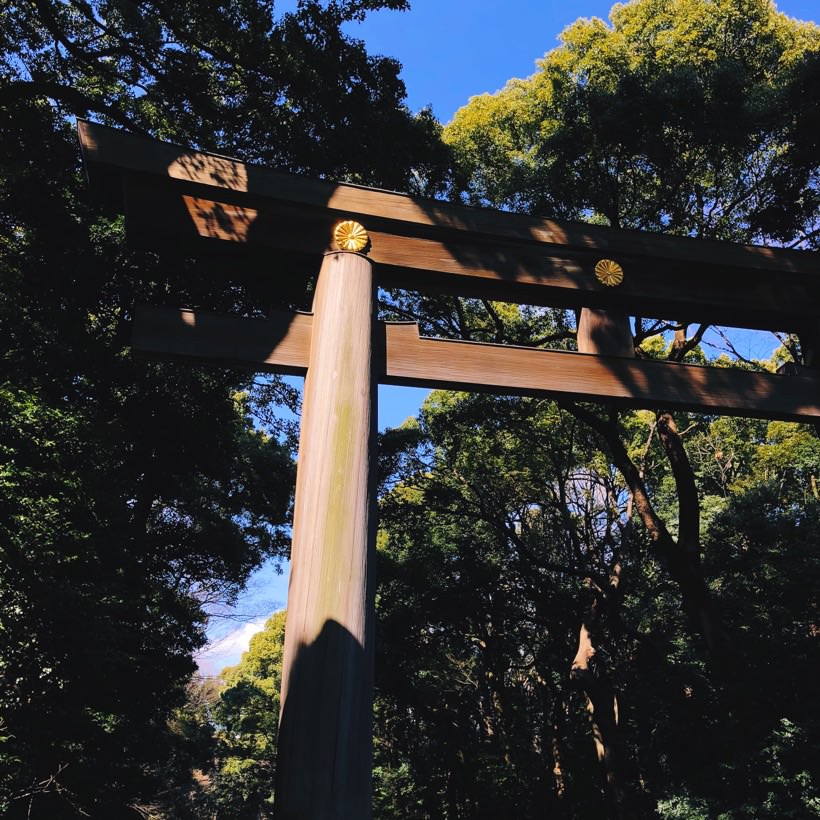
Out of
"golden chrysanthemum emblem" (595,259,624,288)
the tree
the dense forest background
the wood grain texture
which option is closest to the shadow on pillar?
the wood grain texture

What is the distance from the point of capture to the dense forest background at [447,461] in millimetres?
7094

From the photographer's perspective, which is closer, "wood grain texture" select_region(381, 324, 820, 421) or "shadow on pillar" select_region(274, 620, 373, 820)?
"shadow on pillar" select_region(274, 620, 373, 820)

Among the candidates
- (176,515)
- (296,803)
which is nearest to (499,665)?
(176,515)

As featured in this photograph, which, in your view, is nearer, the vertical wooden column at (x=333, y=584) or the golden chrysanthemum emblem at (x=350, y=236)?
the vertical wooden column at (x=333, y=584)

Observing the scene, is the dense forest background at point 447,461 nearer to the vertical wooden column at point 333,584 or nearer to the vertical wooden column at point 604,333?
the vertical wooden column at point 604,333

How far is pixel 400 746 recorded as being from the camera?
16016 mm

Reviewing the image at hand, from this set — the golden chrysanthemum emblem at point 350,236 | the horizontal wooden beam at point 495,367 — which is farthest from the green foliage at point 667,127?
the golden chrysanthemum emblem at point 350,236

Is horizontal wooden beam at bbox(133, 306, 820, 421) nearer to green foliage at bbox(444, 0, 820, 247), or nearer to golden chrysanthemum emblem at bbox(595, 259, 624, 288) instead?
golden chrysanthemum emblem at bbox(595, 259, 624, 288)

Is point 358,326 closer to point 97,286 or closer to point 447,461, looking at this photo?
point 97,286

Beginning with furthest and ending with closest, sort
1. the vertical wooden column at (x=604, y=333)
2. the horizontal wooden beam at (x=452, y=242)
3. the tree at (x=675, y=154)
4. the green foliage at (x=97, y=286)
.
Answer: the tree at (x=675, y=154), the green foliage at (x=97, y=286), the vertical wooden column at (x=604, y=333), the horizontal wooden beam at (x=452, y=242)

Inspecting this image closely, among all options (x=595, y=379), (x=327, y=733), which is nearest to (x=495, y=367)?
(x=595, y=379)

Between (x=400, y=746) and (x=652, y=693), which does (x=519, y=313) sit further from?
(x=400, y=746)

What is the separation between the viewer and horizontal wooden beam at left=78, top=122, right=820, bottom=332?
11.4 ft

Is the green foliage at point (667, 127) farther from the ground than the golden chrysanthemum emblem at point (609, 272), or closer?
farther from the ground
